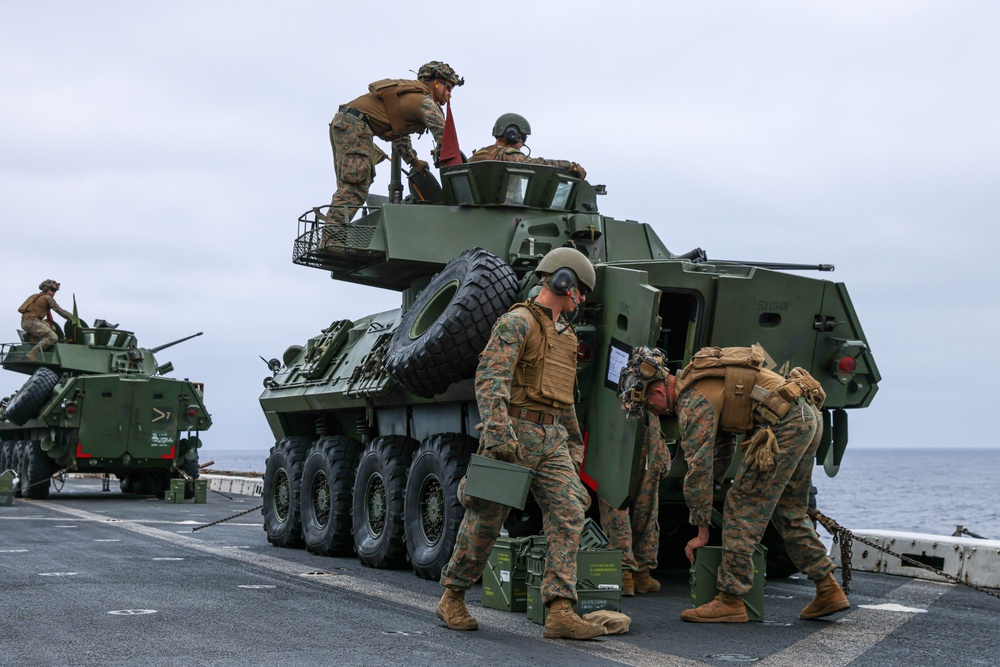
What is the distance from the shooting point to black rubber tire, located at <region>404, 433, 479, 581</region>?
32.7 ft

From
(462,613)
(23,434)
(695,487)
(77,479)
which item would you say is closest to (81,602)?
(462,613)

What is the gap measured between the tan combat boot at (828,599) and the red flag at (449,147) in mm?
6328

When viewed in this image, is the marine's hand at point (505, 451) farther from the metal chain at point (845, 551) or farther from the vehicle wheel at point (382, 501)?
the vehicle wheel at point (382, 501)

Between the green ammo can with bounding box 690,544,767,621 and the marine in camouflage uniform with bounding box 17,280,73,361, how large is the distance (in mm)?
20380

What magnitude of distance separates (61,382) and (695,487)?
63.4 ft

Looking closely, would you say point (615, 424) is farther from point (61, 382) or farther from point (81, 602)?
point (61, 382)

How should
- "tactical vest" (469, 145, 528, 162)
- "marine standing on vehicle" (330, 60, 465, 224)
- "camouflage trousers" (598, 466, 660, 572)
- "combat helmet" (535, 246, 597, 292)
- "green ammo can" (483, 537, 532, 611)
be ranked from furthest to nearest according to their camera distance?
"marine standing on vehicle" (330, 60, 465, 224), "tactical vest" (469, 145, 528, 162), "camouflage trousers" (598, 466, 660, 572), "green ammo can" (483, 537, 532, 611), "combat helmet" (535, 246, 597, 292)

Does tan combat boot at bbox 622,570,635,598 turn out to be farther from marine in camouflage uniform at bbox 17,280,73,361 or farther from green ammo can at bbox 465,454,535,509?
Result: marine in camouflage uniform at bbox 17,280,73,361

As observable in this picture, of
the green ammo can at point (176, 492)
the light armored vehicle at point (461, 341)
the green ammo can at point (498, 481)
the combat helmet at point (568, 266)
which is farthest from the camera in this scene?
the green ammo can at point (176, 492)

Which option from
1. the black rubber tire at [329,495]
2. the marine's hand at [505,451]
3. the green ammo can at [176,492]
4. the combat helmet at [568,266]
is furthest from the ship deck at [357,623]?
the green ammo can at [176,492]

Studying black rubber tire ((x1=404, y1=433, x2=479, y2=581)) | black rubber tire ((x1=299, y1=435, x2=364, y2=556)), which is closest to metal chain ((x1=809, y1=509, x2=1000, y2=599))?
black rubber tire ((x1=404, y1=433, x2=479, y2=581))

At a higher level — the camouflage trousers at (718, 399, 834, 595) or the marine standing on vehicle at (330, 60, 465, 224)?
the marine standing on vehicle at (330, 60, 465, 224)

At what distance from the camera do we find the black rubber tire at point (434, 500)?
9977mm

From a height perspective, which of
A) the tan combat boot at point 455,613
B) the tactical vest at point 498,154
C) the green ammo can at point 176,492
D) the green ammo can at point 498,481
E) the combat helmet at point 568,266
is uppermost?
the tactical vest at point 498,154
